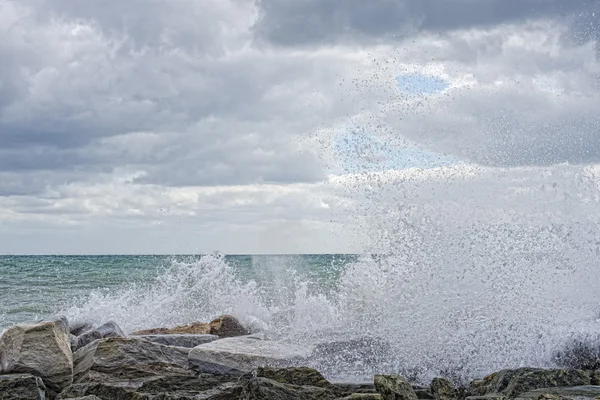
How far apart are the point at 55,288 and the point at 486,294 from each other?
1986cm

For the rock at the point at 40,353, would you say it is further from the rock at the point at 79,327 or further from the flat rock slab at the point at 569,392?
Answer: the flat rock slab at the point at 569,392

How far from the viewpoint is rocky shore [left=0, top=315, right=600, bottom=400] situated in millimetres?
5672

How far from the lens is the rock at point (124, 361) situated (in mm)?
6855

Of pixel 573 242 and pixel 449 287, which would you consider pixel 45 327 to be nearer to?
pixel 449 287

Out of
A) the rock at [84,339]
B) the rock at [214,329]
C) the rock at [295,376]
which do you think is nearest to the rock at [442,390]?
the rock at [295,376]

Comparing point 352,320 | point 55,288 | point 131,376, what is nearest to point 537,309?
point 352,320

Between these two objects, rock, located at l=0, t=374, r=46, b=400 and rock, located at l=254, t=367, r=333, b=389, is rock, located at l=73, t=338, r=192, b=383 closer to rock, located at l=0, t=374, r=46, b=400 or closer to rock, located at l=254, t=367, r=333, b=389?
rock, located at l=0, t=374, r=46, b=400

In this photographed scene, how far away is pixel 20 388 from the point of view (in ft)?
19.8

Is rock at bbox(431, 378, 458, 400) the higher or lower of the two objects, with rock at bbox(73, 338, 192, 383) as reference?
lower

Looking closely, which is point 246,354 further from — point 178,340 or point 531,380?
point 531,380

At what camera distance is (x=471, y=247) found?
32.9 feet

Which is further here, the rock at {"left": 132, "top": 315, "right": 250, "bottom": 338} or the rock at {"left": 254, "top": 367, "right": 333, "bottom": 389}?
the rock at {"left": 132, "top": 315, "right": 250, "bottom": 338}

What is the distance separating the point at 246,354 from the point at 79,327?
4971mm

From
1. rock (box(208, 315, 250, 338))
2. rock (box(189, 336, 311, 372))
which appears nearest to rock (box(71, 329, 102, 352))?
rock (box(208, 315, 250, 338))
